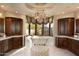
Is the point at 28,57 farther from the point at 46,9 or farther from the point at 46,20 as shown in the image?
the point at 46,9

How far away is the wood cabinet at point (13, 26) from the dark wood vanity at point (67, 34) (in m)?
0.84

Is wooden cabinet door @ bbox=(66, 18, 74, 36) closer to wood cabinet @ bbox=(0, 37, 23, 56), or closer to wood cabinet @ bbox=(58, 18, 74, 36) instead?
wood cabinet @ bbox=(58, 18, 74, 36)

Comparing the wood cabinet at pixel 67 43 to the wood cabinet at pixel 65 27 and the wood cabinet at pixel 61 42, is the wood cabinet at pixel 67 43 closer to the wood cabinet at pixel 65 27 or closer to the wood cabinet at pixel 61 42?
the wood cabinet at pixel 61 42

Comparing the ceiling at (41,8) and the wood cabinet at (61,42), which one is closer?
the ceiling at (41,8)

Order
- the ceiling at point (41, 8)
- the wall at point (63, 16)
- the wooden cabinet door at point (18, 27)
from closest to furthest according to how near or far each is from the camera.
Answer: the ceiling at point (41, 8)
the wall at point (63, 16)
the wooden cabinet door at point (18, 27)

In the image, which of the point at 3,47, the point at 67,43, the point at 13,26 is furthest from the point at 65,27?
the point at 3,47

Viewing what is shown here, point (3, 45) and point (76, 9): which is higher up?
point (76, 9)

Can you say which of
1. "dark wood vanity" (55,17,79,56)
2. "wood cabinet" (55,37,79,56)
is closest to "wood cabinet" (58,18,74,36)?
"dark wood vanity" (55,17,79,56)

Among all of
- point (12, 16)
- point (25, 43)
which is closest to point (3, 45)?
point (25, 43)

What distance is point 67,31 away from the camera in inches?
112

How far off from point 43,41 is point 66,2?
951 mm

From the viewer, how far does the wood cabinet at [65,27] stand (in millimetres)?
2820

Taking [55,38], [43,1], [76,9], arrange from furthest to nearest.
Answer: [55,38]
[76,9]
[43,1]

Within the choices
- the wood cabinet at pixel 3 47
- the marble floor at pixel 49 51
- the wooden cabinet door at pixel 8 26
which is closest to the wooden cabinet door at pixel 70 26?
the marble floor at pixel 49 51
